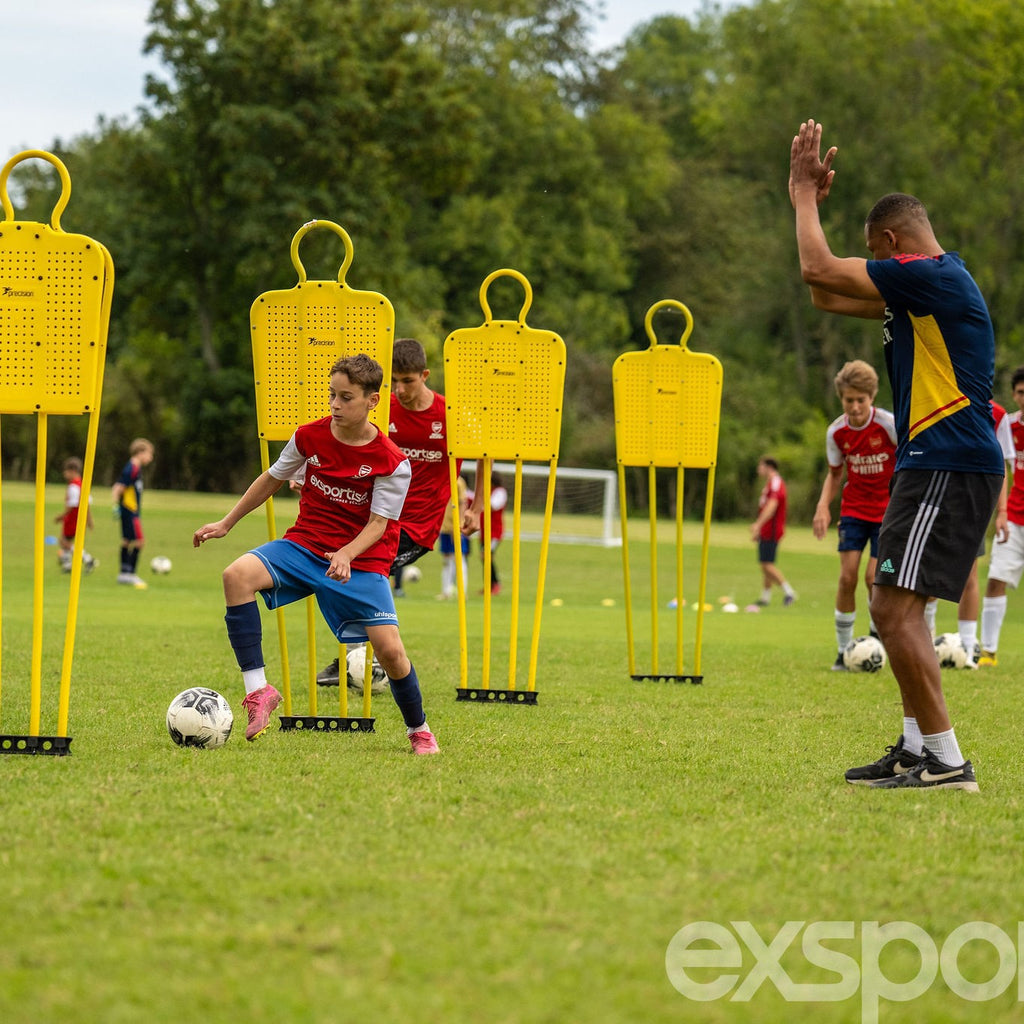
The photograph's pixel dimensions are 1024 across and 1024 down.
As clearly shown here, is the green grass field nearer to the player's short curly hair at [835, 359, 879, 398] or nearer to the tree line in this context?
the player's short curly hair at [835, 359, 879, 398]

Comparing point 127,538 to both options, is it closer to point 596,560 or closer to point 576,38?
point 596,560

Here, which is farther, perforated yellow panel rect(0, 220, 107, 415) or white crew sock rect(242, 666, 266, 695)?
white crew sock rect(242, 666, 266, 695)

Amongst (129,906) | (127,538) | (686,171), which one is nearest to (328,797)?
(129,906)

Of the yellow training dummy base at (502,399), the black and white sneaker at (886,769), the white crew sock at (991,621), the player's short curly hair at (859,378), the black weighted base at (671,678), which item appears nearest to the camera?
the black and white sneaker at (886,769)

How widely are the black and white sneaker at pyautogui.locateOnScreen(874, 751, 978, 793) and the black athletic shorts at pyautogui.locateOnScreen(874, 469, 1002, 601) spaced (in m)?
0.73

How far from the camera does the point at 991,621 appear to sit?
11812 millimetres

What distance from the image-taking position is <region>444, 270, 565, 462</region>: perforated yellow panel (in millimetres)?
8688

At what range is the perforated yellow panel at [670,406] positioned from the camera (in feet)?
31.9

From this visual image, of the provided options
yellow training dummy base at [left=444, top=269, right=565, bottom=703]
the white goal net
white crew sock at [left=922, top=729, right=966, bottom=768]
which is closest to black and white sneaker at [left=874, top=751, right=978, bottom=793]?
white crew sock at [left=922, top=729, right=966, bottom=768]

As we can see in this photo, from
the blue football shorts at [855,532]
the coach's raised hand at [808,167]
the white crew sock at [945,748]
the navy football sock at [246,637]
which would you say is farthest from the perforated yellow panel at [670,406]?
the white crew sock at [945,748]

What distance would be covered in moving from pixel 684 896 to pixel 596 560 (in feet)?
90.9

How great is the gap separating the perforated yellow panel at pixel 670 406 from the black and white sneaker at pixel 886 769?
382 cm

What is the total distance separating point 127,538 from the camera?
21.2 m

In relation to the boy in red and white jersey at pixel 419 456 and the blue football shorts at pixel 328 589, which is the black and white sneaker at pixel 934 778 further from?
the boy in red and white jersey at pixel 419 456
